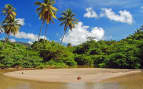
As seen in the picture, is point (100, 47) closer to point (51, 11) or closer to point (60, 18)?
point (60, 18)

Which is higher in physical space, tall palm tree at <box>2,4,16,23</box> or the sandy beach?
tall palm tree at <box>2,4,16,23</box>

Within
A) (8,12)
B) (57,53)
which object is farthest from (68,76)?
(8,12)

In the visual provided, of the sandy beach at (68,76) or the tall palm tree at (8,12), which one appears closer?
the sandy beach at (68,76)

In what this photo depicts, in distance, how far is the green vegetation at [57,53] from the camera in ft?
72.6

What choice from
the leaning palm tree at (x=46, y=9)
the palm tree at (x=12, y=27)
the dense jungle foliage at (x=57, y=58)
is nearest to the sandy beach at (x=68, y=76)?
the dense jungle foliage at (x=57, y=58)

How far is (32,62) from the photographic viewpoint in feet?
77.4

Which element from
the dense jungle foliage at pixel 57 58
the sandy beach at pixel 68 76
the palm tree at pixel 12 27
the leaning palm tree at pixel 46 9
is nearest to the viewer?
the sandy beach at pixel 68 76

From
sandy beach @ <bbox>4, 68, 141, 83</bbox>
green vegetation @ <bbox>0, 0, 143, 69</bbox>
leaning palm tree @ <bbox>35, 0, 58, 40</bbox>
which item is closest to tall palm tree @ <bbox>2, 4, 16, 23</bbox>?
green vegetation @ <bbox>0, 0, 143, 69</bbox>

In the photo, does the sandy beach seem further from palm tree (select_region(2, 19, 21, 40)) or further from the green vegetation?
palm tree (select_region(2, 19, 21, 40))

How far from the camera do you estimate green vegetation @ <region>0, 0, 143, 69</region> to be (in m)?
22.1

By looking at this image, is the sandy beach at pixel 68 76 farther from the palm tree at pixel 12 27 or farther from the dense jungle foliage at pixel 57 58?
the palm tree at pixel 12 27

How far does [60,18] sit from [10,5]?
11.3m

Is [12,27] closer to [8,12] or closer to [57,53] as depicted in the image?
[8,12]

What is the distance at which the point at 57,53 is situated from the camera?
89.2 ft
